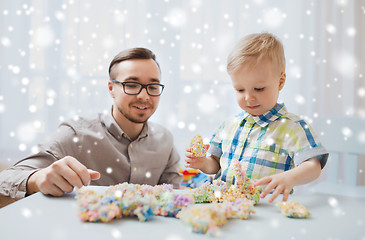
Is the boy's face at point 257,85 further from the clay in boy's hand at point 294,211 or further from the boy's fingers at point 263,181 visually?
the clay in boy's hand at point 294,211

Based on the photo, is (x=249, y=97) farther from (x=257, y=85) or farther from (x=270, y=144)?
(x=270, y=144)

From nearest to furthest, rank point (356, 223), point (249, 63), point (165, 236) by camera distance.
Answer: point (165, 236) < point (356, 223) < point (249, 63)

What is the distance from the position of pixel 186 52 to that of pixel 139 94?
1.13m

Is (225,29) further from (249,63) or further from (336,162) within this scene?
(249,63)

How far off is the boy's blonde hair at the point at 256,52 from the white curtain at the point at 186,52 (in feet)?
4.36

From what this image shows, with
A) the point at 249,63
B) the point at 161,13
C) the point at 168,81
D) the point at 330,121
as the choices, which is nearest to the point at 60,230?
the point at 249,63

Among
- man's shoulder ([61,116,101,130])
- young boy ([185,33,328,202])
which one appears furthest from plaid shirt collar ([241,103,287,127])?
man's shoulder ([61,116,101,130])

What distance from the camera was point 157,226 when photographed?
2.03 feet

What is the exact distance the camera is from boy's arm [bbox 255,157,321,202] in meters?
0.79

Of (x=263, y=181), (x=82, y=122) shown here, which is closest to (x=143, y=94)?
(x=82, y=122)

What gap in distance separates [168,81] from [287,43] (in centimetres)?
87

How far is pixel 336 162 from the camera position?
1.95m

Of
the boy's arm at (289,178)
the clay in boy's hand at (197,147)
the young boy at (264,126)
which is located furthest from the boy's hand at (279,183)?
the clay in boy's hand at (197,147)

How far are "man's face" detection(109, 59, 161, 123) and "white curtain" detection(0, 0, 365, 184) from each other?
1012 millimetres
